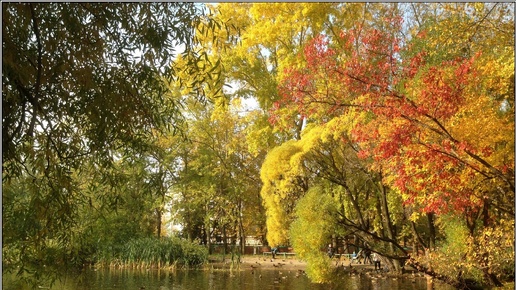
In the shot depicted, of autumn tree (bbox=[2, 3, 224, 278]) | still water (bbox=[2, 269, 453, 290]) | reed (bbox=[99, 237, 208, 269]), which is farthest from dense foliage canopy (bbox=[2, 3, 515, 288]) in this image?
reed (bbox=[99, 237, 208, 269])

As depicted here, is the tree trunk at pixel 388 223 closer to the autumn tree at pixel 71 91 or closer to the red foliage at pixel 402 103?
the red foliage at pixel 402 103

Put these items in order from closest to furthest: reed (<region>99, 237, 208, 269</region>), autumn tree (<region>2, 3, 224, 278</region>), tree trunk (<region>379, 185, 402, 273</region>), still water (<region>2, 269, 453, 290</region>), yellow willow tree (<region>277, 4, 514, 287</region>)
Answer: autumn tree (<region>2, 3, 224, 278</region>) < yellow willow tree (<region>277, 4, 514, 287</region>) < still water (<region>2, 269, 453, 290</region>) < tree trunk (<region>379, 185, 402, 273</region>) < reed (<region>99, 237, 208, 269</region>)

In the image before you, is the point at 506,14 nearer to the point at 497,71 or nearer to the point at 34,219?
the point at 497,71

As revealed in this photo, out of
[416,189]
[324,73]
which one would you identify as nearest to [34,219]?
[324,73]

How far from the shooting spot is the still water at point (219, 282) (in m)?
10.7

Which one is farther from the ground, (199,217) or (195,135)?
(195,135)

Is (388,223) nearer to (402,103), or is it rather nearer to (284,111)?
(284,111)

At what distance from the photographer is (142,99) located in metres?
3.78

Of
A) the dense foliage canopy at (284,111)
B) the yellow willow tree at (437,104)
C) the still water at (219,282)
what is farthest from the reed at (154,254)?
the yellow willow tree at (437,104)

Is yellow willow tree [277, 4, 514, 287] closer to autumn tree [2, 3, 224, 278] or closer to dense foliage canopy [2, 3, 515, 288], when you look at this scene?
dense foliage canopy [2, 3, 515, 288]

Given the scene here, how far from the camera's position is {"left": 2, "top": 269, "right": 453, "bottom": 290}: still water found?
10672mm

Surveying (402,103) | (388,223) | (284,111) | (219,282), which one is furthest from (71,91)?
(388,223)

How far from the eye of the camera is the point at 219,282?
1210 cm

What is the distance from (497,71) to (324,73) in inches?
87.6
